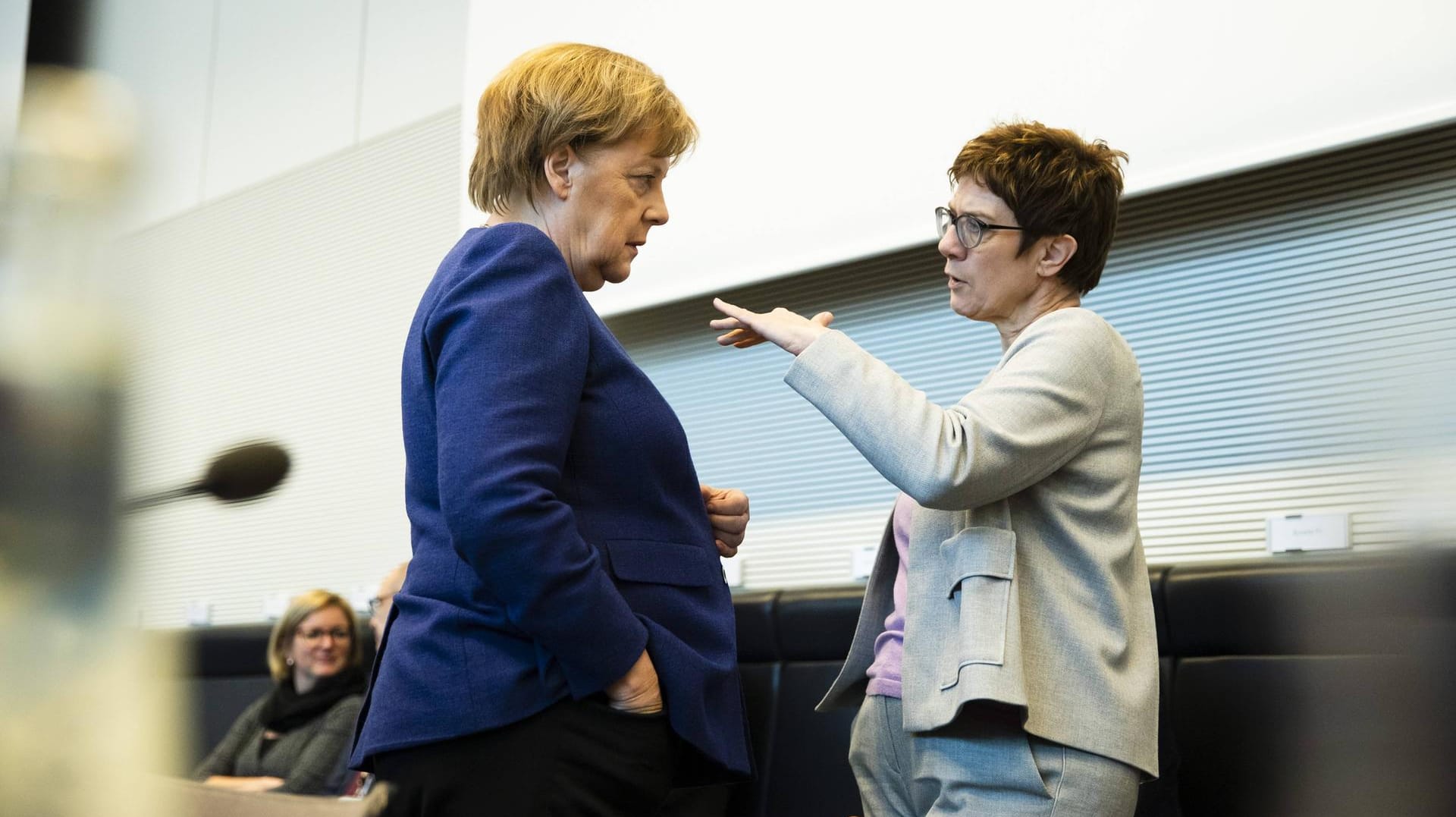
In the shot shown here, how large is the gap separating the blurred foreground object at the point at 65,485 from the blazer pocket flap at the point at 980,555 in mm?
874

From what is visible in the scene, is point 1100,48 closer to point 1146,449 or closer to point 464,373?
point 1146,449

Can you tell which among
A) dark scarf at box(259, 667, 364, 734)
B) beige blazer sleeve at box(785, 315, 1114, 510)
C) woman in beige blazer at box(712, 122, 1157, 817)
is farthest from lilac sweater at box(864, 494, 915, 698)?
dark scarf at box(259, 667, 364, 734)

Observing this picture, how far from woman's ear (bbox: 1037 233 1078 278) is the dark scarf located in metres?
2.74

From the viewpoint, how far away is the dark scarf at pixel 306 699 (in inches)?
142

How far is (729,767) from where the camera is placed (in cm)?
108

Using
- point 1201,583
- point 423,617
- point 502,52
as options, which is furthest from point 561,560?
point 502,52

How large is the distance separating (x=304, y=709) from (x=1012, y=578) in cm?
290

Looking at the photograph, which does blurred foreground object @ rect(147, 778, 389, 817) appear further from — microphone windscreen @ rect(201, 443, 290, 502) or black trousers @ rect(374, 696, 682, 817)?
microphone windscreen @ rect(201, 443, 290, 502)

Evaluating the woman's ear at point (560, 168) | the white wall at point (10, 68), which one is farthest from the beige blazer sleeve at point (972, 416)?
the white wall at point (10, 68)

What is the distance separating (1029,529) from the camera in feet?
4.39

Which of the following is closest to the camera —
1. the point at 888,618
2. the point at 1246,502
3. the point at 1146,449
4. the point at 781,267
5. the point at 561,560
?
the point at 561,560

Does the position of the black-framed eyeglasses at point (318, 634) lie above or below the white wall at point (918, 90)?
below

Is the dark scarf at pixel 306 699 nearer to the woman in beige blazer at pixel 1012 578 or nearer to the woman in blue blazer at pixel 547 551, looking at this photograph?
the woman in beige blazer at pixel 1012 578

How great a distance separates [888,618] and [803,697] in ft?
4.35
